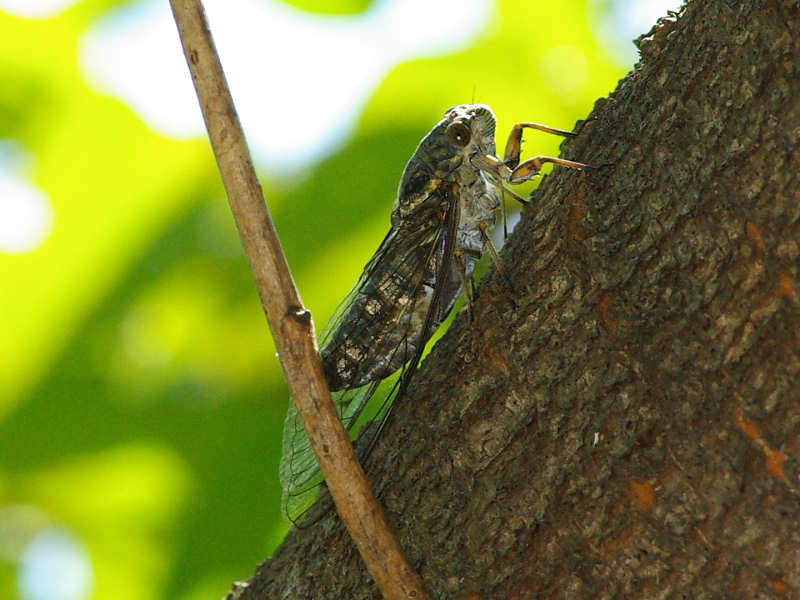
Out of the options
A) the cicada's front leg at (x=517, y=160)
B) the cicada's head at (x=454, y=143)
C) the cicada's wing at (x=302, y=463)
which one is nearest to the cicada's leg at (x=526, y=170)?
the cicada's front leg at (x=517, y=160)

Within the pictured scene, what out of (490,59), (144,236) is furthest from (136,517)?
(490,59)

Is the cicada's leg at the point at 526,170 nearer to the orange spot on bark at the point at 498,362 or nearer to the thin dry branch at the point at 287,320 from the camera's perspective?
the orange spot on bark at the point at 498,362

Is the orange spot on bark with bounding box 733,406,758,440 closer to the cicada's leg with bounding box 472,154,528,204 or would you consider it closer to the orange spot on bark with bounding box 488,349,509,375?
the orange spot on bark with bounding box 488,349,509,375

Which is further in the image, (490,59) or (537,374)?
(490,59)

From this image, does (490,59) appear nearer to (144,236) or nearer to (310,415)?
(144,236)

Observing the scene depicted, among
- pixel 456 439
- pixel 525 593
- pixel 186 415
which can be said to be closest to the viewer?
pixel 525 593

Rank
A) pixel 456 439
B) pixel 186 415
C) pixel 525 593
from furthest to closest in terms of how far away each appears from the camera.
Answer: pixel 186 415 < pixel 456 439 < pixel 525 593

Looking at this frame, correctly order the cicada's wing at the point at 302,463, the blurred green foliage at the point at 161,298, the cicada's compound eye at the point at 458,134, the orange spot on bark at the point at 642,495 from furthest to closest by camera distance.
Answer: the blurred green foliage at the point at 161,298 → the cicada's compound eye at the point at 458,134 → the cicada's wing at the point at 302,463 → the orange spot on bark at the point at 642,495

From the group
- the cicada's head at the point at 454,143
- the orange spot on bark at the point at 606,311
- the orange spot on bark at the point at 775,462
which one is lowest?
the orange spot on bark at the point at 775,462
